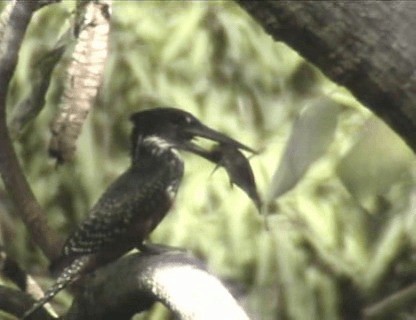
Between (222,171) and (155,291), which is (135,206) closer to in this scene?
(155,291)

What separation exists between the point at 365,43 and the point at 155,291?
2.03 ft

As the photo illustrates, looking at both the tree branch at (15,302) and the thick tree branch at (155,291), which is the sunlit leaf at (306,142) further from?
the tree branch at (15,302)

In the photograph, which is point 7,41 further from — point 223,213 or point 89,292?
point 223,213

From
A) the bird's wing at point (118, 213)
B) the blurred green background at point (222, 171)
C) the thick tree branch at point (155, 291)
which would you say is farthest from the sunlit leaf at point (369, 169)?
the blurred green background at point (222, 171)

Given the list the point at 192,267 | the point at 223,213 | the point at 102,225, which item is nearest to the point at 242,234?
the point at 223,213

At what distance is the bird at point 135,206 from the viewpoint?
1192 mm

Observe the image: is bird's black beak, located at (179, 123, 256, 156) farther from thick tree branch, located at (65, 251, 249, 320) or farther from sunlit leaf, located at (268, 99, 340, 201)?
sunlit leaf, located at (268, 99, 340, 201)

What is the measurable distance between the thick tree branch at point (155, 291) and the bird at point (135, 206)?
0.02 meters

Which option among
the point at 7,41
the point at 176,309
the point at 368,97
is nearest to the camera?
→ the point at 368,97

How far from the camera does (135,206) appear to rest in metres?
1.19

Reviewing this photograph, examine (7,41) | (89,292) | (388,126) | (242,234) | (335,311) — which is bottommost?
(335,311)

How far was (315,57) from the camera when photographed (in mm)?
457

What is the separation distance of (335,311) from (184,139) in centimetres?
116

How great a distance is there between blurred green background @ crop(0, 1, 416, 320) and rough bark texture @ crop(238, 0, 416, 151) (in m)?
1.68
